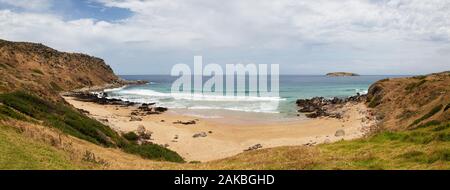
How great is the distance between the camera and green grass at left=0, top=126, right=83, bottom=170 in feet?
56.3

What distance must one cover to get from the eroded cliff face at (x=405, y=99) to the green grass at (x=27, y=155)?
36.2 metres

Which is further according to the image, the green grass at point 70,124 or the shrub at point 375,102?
the shrub at point 375,102

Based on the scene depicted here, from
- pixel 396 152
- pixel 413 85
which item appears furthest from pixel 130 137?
pixel 413 85

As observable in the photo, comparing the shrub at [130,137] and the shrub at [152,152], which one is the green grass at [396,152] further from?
the shrub at [130,137]

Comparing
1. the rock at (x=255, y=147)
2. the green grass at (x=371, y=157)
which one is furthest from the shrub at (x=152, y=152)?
the green grass at (x=371, y=157)

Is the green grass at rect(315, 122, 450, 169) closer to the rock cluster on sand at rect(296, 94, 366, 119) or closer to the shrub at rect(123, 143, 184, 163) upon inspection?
the shrub at rect(123, 143, 184, 163)

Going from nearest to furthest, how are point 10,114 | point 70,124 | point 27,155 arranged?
point 27,155 < point 10,114 < point 70,124

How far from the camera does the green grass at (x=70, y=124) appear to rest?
108 feet

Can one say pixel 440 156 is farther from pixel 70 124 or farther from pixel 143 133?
pixel 143 133

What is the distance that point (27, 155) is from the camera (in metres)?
18.8

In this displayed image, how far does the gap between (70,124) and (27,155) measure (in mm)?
17368

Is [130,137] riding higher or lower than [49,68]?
lower
